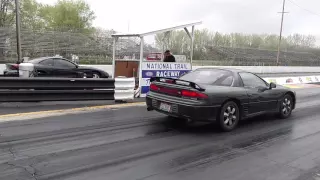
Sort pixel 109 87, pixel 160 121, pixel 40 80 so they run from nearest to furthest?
pixel 160 121, pixel 40 80, pixel 109 87

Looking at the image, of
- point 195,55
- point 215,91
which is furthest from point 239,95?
point 195,55

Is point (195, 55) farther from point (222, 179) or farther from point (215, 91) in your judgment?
point (222, 179)

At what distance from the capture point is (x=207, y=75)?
730cm

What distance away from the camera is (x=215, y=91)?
256 inches

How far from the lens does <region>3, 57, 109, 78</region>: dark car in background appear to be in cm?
1384

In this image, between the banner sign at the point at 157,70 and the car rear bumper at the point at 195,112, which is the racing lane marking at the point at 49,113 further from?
the car rear bumper at the point at 195,112

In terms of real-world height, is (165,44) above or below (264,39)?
below

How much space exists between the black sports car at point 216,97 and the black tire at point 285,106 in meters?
0.13

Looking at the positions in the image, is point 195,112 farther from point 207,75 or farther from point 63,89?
point 63,89

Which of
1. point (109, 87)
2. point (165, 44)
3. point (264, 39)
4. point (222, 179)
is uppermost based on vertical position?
point (264, 39)

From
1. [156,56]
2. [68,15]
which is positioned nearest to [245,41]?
[68,15]

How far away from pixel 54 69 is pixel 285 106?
10.6 metres

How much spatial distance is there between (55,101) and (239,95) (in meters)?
5.50

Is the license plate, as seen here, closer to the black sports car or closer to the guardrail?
the black sports car
